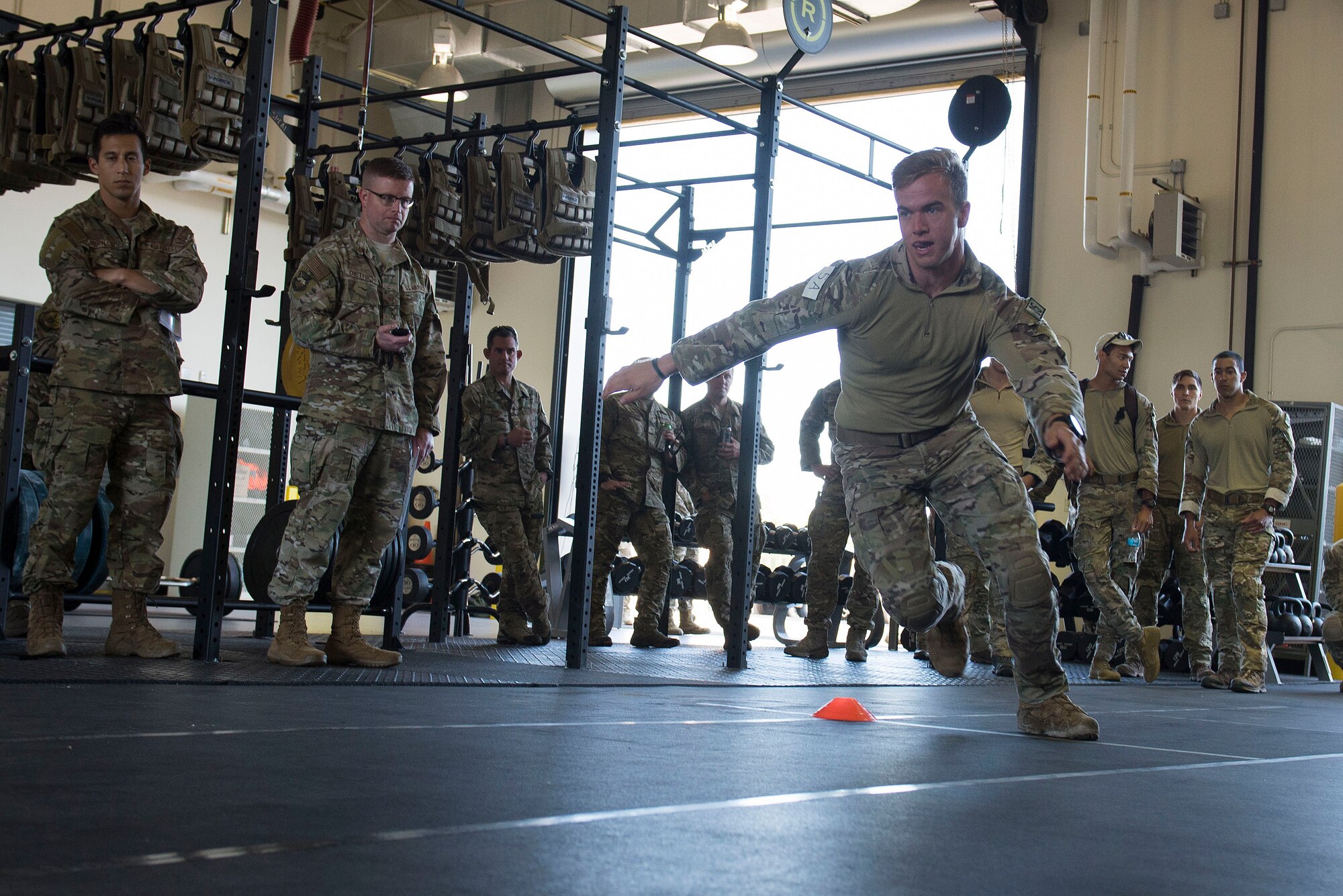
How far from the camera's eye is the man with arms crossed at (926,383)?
333 centimetres

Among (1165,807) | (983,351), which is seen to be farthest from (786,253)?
(1165,807)

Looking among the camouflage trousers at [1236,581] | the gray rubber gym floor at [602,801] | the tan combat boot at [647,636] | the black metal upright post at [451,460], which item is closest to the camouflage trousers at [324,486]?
the gray rubber gym floor at [602,801]

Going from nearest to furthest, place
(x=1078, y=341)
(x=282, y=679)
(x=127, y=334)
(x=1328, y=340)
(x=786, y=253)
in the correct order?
1. (x=282, y=679)
2. (x=127, y=334)
3. (x=1328, y=340)
4. (x=1078, y=341)
5. (x=786, y=253)

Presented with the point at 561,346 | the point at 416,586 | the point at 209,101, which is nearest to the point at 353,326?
the point at 209,101

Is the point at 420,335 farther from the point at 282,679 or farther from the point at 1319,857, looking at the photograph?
the point at 1319,857

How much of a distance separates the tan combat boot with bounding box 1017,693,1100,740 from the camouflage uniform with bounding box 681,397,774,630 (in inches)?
183

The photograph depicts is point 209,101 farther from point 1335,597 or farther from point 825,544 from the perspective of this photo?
point 1335,597

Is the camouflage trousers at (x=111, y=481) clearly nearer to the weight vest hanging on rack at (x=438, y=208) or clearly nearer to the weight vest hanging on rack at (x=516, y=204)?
the weight vest hanging on rack at (x=438, y=208)

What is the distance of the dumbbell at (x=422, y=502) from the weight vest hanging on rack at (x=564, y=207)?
374 cm

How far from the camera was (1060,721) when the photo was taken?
337 cm

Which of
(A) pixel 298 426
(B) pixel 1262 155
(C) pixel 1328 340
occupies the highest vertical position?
(B) pixel 1262 155

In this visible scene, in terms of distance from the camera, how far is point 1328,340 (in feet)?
35.1

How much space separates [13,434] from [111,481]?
496 mm

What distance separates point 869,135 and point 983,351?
5.04 m
